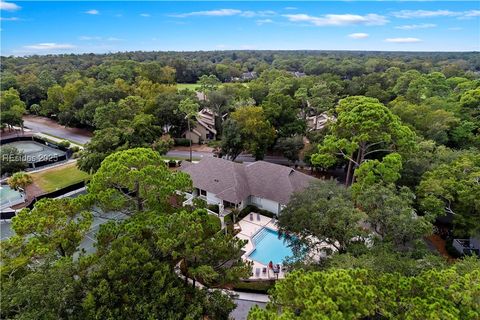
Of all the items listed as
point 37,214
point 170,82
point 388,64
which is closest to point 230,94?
point 170,82

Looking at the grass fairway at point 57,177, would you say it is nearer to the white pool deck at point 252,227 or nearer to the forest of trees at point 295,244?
the forest of trees at point 295,244

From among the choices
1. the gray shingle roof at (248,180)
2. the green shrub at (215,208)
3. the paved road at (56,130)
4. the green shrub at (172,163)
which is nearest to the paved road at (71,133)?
the paved road at (56,130)

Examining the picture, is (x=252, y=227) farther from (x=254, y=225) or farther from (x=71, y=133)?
(x=71, y=133)

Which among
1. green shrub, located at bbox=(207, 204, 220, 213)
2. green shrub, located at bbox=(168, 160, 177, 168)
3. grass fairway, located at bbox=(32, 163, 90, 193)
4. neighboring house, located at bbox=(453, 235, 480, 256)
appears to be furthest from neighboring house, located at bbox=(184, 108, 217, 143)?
neighboring house, located at bbox=(453, 235, 480, 256)

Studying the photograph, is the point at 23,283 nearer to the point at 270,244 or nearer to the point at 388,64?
the point at 270,244

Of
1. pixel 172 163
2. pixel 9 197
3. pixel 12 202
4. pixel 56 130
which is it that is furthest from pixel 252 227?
pixel 56 130

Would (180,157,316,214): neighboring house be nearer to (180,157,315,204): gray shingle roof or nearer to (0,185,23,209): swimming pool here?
(180,157,315,204): gray shingle roof
